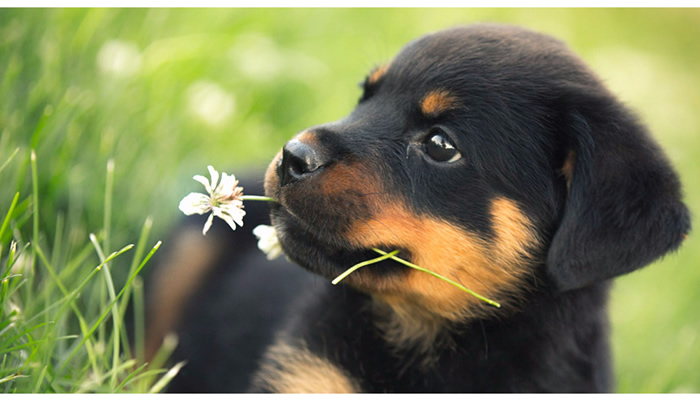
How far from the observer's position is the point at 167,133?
12.8 ft

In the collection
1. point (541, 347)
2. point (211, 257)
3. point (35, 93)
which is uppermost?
point (35, 93)

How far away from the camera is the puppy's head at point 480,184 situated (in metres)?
2.13

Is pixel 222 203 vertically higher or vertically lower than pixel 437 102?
lower

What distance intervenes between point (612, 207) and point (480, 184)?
0.43 metres

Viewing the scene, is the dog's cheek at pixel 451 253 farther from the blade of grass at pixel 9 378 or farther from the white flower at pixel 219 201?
the blade of grass at pixel 9 378

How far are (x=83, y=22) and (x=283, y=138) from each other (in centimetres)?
185

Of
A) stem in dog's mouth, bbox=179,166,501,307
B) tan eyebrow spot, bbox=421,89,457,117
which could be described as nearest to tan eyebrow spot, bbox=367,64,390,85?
tan eyebrow spot, bbox=421,89,457,117

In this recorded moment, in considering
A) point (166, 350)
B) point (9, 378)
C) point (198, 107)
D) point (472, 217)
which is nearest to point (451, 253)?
point (472, 217)

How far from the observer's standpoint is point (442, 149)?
2.29 m

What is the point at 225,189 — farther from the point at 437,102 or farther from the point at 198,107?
the point at 198,107

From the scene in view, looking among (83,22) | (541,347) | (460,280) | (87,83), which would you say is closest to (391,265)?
(460,280)

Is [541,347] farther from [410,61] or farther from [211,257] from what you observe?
[211,257]

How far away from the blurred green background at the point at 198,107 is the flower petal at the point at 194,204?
70 centimetres

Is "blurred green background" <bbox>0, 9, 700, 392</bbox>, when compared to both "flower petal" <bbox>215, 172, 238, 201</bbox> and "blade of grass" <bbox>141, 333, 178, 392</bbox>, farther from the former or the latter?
"flower petal" <bbox>215, 172, 238, 201</bbox>
